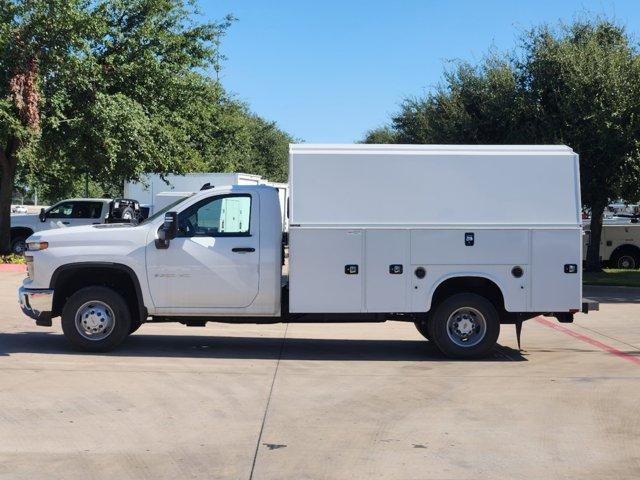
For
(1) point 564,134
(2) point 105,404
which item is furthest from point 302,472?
(1) point 564,134

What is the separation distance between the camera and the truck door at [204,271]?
1025 cm

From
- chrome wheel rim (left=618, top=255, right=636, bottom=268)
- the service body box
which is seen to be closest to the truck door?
the service body box

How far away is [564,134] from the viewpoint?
74.8ft

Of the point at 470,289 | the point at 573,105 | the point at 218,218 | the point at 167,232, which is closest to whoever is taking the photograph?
the point at 167,232

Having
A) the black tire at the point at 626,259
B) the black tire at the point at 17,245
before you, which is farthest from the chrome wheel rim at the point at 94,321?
the black tire at the point at 626,259

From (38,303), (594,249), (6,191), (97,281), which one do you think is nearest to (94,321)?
(97,281)

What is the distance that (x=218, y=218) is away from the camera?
1049 centimetres

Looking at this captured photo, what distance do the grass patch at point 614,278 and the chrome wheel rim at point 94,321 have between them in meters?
14.6

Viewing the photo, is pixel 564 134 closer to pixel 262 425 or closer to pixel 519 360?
pixel 519 360

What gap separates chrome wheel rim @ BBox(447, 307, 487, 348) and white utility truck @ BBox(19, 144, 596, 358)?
10 centimetres

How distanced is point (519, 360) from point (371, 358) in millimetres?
1860

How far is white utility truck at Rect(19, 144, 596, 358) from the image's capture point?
10188 millimetres

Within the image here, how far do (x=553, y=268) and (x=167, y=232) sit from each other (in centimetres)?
468

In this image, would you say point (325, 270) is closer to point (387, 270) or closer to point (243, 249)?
point (387, 270)
